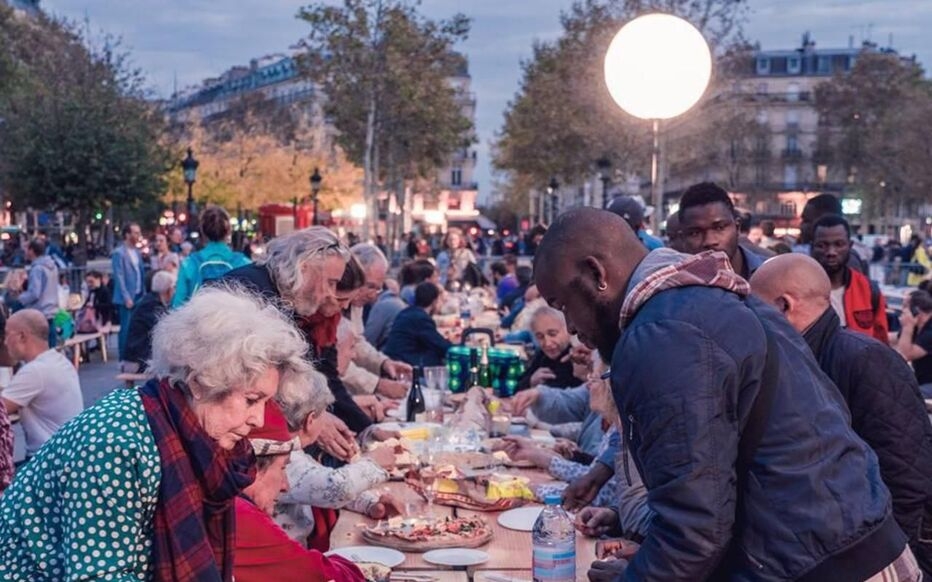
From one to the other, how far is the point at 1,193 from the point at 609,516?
36.7m

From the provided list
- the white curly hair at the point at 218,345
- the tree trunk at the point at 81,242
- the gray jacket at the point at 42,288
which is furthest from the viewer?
the tree trunk at the point at 81,242

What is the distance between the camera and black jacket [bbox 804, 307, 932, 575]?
3.99 meters

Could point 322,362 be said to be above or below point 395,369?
above

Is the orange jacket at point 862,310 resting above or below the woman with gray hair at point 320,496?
above

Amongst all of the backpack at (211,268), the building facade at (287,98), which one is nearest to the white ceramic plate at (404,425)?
the backpack at (211,268)

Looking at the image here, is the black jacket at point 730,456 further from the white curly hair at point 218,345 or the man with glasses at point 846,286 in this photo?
the man with glasses at point 846,286

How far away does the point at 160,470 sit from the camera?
2.66 meters

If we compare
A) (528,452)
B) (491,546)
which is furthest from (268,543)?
(528,452)

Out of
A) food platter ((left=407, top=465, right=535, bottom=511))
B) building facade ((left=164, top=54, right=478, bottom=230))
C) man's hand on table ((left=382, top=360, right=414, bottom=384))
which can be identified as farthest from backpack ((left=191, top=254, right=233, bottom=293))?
building facade ((left=164, top=54, right=478, bottom=230))

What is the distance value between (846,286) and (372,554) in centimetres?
354

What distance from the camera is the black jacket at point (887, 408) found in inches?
157

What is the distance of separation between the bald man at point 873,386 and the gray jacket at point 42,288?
13436 millimetres

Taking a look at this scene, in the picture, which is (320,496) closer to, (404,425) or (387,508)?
(387,508)

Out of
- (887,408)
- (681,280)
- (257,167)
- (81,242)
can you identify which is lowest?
(81,242)
